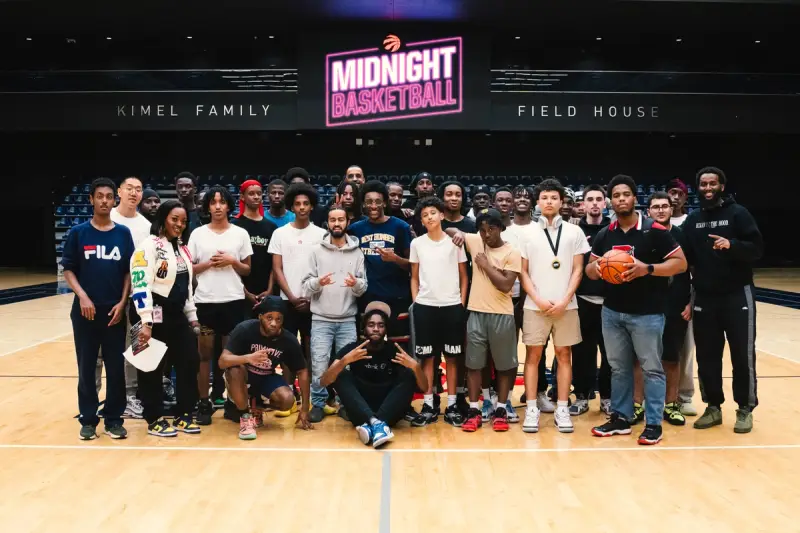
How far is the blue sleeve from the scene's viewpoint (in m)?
5.23

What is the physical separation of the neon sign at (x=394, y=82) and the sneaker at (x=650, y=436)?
43.9ft

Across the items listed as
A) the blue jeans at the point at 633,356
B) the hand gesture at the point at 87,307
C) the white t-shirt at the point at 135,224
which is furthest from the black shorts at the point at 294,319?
the blue jeans at the point at 633,356

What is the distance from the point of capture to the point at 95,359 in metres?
5.30

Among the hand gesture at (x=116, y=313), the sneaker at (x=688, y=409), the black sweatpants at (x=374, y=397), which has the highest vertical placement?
the hand gesture at (x=116, y=313)

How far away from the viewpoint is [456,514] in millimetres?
3867

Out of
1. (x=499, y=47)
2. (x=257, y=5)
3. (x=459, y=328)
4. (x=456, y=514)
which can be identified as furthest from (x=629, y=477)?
(x=499, y=47)

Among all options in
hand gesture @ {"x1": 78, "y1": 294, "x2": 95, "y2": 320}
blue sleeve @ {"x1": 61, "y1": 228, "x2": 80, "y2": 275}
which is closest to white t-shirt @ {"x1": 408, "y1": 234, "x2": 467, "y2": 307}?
hand gesture @ {"x1": 78, "y1": 294, "x2": 95, "y2": 320}

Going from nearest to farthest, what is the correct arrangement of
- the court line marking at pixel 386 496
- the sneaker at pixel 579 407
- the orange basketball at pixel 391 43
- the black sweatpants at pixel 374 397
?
the court line marking at pixel 386 496 < the black sweatpants at pixel 374 397 < the sneaker at pixel 579 407 < the orange basketball at pixel 391 43

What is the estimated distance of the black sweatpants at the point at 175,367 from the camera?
539 centimetres

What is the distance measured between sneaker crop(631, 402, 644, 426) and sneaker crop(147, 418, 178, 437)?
3.58 meters

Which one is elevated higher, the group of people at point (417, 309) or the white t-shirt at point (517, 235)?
the white t-shirt at point (517, 235)

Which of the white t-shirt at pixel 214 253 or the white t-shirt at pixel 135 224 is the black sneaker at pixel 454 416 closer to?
the white t-shirt at pixel 214 253

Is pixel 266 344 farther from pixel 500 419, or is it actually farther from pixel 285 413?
pixel 500 419

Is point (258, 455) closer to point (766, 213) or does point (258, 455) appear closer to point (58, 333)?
point (58, 333)
